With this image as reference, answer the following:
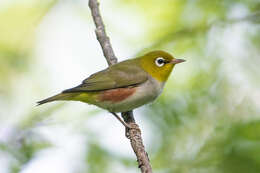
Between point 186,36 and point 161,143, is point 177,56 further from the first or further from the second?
point 161,143

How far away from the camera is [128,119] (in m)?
5.35

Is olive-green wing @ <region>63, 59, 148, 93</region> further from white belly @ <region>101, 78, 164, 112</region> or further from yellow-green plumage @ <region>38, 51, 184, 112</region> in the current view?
white belly @ <region>101, 78, 164, 112</region>

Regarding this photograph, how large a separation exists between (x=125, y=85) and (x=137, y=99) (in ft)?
1.16

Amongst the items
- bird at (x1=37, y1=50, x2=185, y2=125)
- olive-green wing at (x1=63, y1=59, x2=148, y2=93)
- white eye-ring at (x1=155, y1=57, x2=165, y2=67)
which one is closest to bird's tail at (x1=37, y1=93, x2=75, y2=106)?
bird at (x1=37, y1=50, x2=185, y2=125)

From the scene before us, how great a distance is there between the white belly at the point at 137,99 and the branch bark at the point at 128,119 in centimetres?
21

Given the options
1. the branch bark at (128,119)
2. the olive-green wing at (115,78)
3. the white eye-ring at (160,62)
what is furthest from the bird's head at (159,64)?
the branch bark at (128,119)

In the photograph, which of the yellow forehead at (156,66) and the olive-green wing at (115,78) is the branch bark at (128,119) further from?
the yellow forehead at (156,66)

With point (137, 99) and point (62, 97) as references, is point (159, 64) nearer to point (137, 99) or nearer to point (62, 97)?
point (137, 99)

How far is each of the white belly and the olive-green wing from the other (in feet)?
0.81

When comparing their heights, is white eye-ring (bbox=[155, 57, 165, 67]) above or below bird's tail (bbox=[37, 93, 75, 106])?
above

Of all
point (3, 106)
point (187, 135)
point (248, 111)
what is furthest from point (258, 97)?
point (3, 106)

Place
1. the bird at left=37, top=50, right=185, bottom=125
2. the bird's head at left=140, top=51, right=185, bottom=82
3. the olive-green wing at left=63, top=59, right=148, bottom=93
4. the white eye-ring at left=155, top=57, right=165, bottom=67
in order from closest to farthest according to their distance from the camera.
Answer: the bird at left=37, top=50, right=185, bottom=125
the olive-green wing at left=63, top=59, right=148, bottom=93
the bird's head at left=140, top=51, right=185, bottom=82
the white eye-ring at left=155, top=57, right=165, bottom=67

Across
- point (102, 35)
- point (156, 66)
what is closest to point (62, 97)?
point (102, 35)

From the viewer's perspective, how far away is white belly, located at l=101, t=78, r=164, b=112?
522cm
